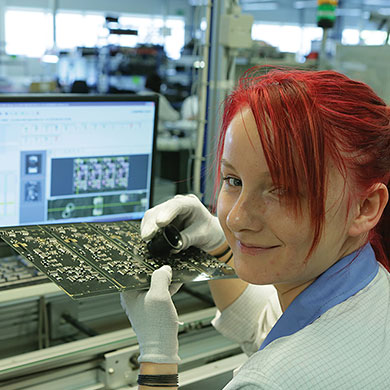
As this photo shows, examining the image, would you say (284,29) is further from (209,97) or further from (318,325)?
(318,325)

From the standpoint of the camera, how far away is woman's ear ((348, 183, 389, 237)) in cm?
80

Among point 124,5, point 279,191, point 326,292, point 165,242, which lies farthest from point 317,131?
point 124,5

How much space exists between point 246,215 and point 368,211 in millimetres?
180

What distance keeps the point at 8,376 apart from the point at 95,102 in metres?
0.67

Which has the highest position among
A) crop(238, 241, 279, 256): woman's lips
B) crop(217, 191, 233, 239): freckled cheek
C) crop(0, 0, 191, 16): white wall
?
crop(0, 0, 191, 16): white wall

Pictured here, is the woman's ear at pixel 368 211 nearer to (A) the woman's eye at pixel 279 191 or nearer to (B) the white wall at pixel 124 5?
(A) the woman's eye at pixel 279 191

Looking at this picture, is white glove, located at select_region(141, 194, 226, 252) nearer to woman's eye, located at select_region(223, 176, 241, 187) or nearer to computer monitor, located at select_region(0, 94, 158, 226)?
woman's eye, located at select_region(223, 176, 241, 187)

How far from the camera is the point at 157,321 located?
0.88m

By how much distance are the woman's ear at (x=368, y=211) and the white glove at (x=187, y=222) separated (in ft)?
1.14

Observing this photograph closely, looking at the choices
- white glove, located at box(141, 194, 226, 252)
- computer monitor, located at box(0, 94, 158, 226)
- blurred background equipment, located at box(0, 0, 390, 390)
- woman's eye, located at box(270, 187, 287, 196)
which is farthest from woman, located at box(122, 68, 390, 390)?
computer monitor, located at box(0, 94, 158, 226)

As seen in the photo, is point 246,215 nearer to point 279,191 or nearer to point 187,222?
point 279,191

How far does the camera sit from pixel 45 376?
3.74 ft

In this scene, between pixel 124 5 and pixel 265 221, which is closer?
pixel 265 221

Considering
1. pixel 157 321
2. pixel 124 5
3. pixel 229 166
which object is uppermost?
pixel 124 5
